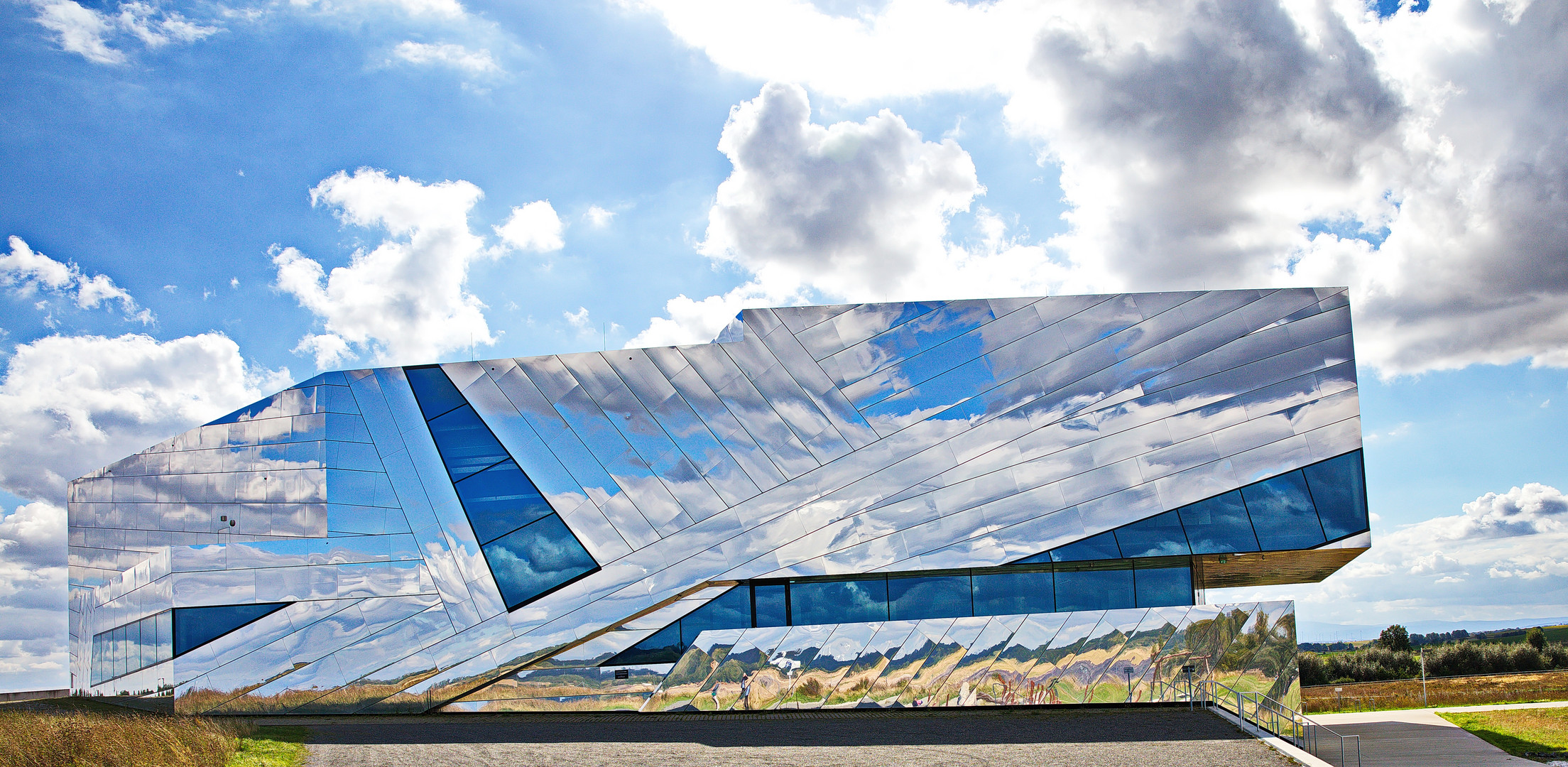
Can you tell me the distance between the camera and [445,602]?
18.2 metres

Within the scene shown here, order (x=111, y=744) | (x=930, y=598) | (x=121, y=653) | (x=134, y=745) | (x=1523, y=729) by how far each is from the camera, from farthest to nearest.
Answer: (x=1523, y=729), (x=121, y=653), (x=930, y=598), (x=134, y=745), (x=111, y=744)

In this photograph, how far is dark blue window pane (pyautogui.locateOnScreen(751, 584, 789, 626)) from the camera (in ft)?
57.2

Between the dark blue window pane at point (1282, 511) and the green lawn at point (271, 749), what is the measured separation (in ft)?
51.6

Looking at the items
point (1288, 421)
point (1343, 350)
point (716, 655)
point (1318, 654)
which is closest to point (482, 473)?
point (716, 655)

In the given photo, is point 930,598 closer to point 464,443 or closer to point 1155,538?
point 1155,538

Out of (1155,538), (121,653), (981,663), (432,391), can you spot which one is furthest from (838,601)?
(121,653)

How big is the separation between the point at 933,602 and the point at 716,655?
4153 millimetres

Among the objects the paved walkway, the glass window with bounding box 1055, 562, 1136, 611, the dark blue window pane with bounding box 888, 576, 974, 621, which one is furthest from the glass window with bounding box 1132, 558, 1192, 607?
the paved walkway

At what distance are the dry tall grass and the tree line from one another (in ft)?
178

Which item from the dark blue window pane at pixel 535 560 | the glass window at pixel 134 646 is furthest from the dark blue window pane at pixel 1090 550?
the glass window at pixel 134 646

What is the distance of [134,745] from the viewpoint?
1110cm

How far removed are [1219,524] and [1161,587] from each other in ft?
5.07

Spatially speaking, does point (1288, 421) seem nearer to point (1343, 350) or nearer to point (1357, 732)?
point (1343, 350)

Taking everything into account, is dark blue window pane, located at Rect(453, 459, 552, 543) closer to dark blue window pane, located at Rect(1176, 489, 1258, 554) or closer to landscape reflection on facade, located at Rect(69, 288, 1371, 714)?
landscape reflection on facade, located at Rect(69, 288, 1371, 714)
